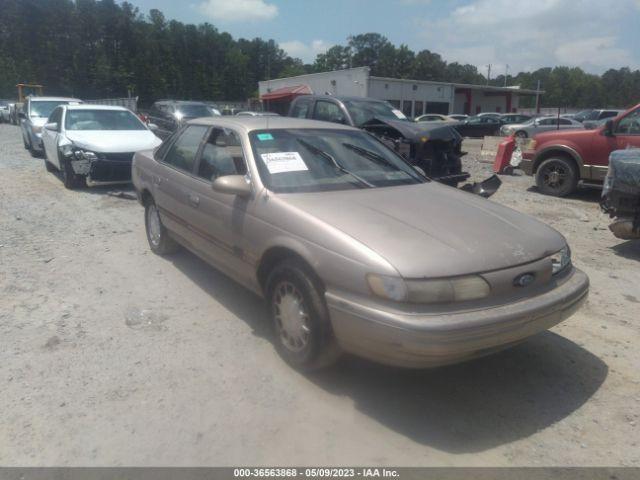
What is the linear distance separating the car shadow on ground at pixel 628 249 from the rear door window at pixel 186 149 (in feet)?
16.7

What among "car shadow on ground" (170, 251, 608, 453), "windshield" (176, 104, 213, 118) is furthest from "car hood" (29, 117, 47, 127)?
"car shadow on ground" (170, 251, 608, 453)

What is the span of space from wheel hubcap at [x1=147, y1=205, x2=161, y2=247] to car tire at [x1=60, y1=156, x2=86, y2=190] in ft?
14.2

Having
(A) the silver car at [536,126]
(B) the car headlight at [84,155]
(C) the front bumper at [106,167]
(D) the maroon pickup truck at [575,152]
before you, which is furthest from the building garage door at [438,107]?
(B) the car headlight at [84,155]

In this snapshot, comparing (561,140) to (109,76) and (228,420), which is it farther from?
(109,76)

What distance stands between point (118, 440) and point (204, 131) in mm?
2818

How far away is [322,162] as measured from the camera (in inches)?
156

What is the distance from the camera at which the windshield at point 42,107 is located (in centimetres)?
1461

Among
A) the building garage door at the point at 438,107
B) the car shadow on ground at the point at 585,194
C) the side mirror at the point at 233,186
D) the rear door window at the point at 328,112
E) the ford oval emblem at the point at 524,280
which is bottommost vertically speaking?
the car shadow on ground at the point at 585,194

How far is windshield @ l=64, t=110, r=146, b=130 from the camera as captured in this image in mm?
9874

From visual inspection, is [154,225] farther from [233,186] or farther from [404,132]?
[404,132]

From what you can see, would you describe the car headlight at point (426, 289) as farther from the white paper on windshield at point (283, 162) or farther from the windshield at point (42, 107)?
the windshield at point (42, 107)

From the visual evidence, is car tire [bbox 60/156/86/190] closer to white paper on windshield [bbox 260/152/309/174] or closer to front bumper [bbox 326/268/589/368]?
white paper on windshield [bbox 260/152/309/174]

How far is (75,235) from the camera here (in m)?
6.53

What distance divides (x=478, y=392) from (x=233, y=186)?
2145 mm
